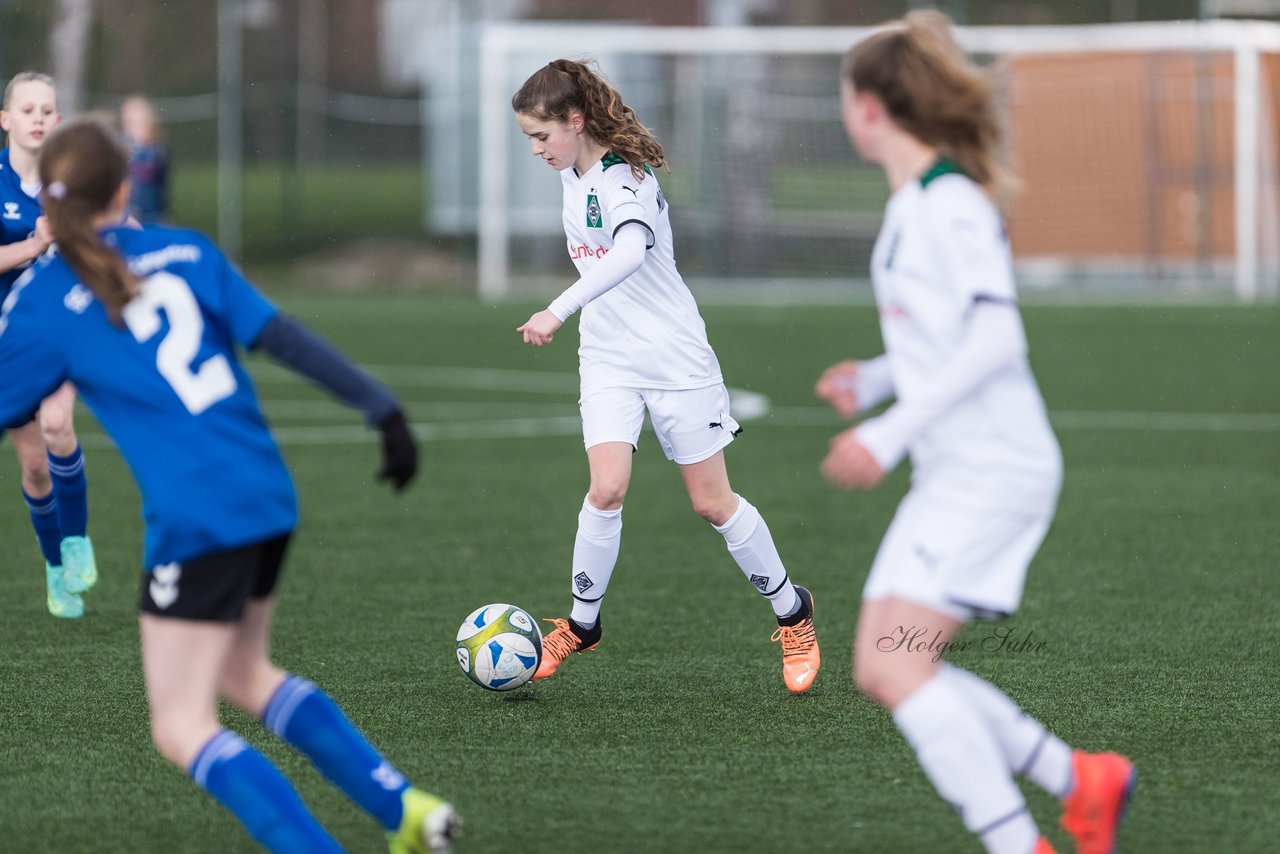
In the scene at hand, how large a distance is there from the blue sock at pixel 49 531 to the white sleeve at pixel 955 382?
403 centimetres

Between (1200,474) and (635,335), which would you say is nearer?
(635,335)

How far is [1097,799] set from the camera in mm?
3449

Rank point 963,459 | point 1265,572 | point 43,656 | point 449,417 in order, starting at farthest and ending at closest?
1. point 449,417
2. point 1265,572
3. point 43,656
4. point 963,459

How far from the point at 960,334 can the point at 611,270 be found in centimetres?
192

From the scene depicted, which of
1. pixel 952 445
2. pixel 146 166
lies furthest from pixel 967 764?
pixel 146 166

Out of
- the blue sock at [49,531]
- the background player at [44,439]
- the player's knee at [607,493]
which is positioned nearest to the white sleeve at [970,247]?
the player's knee at [607,493]

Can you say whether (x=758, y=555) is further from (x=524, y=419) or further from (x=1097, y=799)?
(x=524, y=419)

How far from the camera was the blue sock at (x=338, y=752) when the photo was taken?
3514mm

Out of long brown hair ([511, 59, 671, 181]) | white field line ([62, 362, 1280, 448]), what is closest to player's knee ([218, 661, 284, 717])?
long brown hair ([511, 59, 671, 181])

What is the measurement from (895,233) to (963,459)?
1.48 ft

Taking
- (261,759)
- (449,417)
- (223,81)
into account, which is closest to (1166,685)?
(261,759)

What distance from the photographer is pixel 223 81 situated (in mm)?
24281

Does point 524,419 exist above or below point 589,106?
below

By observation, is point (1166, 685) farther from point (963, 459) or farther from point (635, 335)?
point (963, 459)
